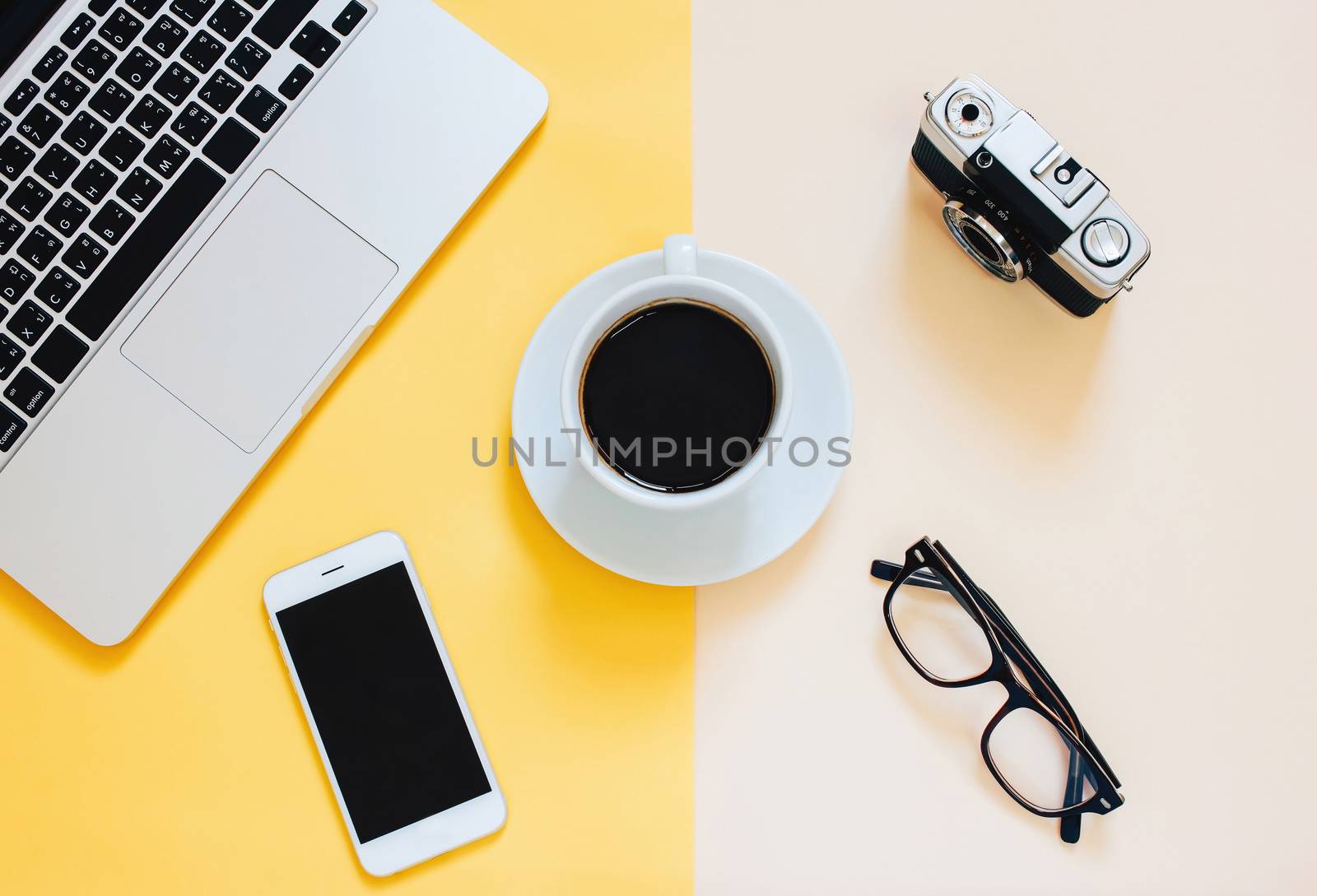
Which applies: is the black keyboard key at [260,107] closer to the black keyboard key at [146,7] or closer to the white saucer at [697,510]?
the black keyboard key at [146,7]

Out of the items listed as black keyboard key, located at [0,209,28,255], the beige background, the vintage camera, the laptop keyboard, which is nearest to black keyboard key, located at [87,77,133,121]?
the laptop keyboard

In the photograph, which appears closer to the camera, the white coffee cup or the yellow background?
the white coffee cup

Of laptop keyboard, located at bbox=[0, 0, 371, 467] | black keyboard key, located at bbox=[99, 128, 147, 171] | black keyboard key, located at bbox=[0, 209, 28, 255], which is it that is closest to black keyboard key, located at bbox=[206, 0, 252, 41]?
laptop keyboard, located at bbox=[0, 0, 371, 467]

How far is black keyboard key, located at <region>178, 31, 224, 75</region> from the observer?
621 mm

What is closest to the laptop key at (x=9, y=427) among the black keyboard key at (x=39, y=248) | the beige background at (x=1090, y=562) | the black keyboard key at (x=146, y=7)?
the black keyboard key at (x=39, y=248)

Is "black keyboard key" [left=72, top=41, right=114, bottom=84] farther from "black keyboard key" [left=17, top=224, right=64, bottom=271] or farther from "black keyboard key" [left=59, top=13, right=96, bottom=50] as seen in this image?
"black keyboard key" [left=17, top=224, right=64, bottom=271]

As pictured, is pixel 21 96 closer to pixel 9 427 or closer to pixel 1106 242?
pixel 9 427

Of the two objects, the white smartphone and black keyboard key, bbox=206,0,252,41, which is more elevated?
black keyboard key, bbox=206,0,252,41

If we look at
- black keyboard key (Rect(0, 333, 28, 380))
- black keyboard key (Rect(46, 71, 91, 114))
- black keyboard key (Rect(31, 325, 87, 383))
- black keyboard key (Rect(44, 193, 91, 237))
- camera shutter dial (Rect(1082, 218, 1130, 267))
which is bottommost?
black keyboard key (Rect(0, 333, 28, 380))

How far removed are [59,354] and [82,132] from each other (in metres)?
0.17

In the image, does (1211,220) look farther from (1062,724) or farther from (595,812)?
(595,812)

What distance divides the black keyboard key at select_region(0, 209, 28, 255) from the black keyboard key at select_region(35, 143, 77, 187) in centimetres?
4

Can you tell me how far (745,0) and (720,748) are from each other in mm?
652

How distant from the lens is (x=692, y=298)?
56 centimetres
